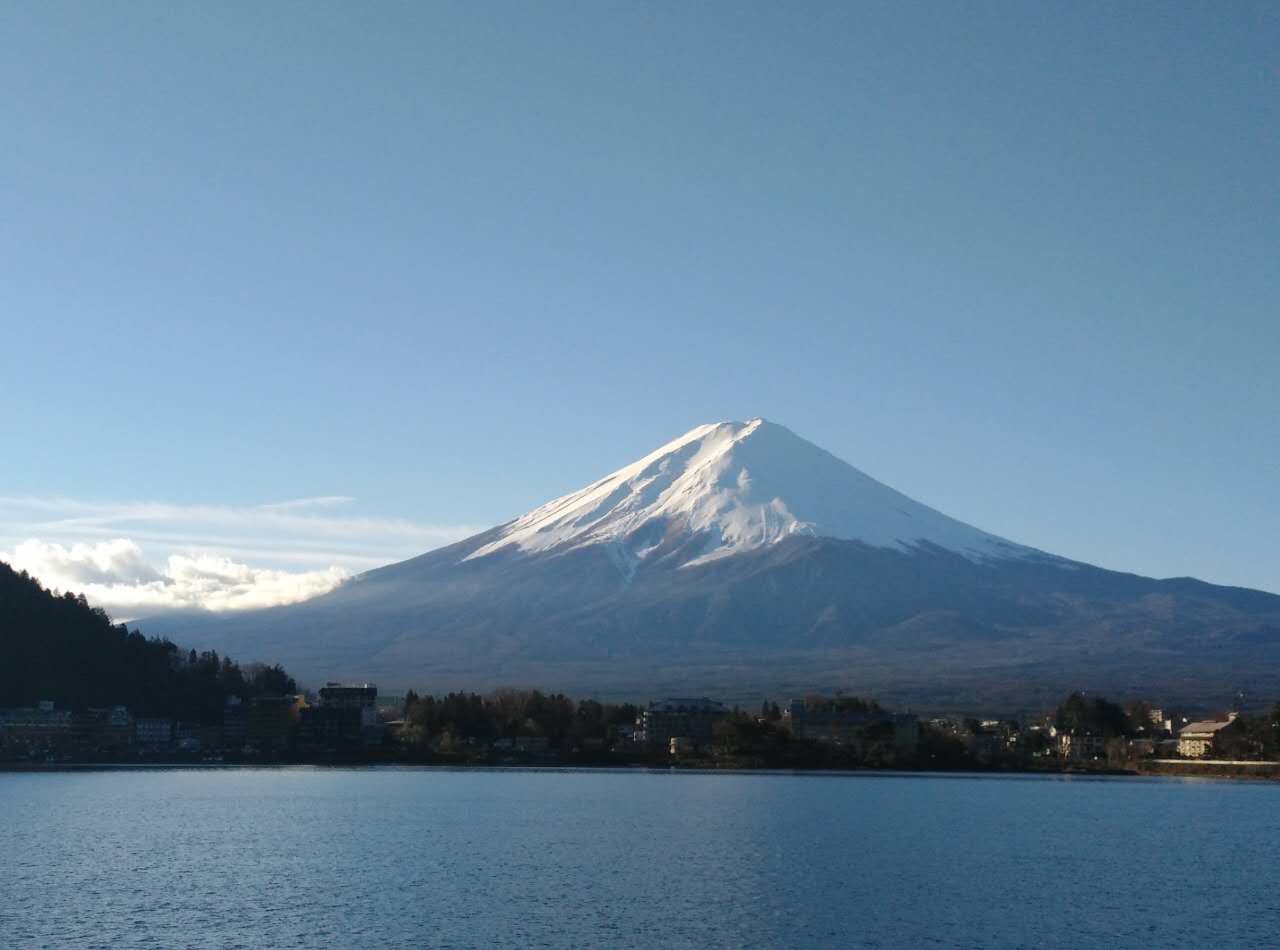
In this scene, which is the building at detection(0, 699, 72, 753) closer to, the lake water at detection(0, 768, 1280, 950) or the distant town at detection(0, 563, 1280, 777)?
the distant town at detection(0, 563, 1280, 777)

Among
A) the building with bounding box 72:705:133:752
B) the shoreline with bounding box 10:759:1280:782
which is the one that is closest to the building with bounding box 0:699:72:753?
the building with bounding box 72:705:133:752

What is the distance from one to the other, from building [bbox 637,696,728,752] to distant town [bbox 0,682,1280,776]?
0.09m

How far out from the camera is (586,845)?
5009cm

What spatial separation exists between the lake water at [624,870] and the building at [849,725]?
97.0ft

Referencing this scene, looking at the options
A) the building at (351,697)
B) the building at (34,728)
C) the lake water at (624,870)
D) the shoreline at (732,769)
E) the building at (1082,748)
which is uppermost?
the building at (351,697)

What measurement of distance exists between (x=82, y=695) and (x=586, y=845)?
221 ft

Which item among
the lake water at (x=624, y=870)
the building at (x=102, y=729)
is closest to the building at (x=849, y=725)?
the lake water at (x=624, y=870)

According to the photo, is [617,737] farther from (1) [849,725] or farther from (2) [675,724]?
(1) [849,725]

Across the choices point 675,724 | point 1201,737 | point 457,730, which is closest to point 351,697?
point 457,730

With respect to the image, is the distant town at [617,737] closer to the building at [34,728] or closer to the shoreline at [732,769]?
the building at [34,728]

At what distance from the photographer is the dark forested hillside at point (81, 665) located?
352 feet

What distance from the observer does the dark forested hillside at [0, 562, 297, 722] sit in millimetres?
107188

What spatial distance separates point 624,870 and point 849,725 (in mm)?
65602

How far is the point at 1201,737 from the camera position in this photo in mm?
112312
